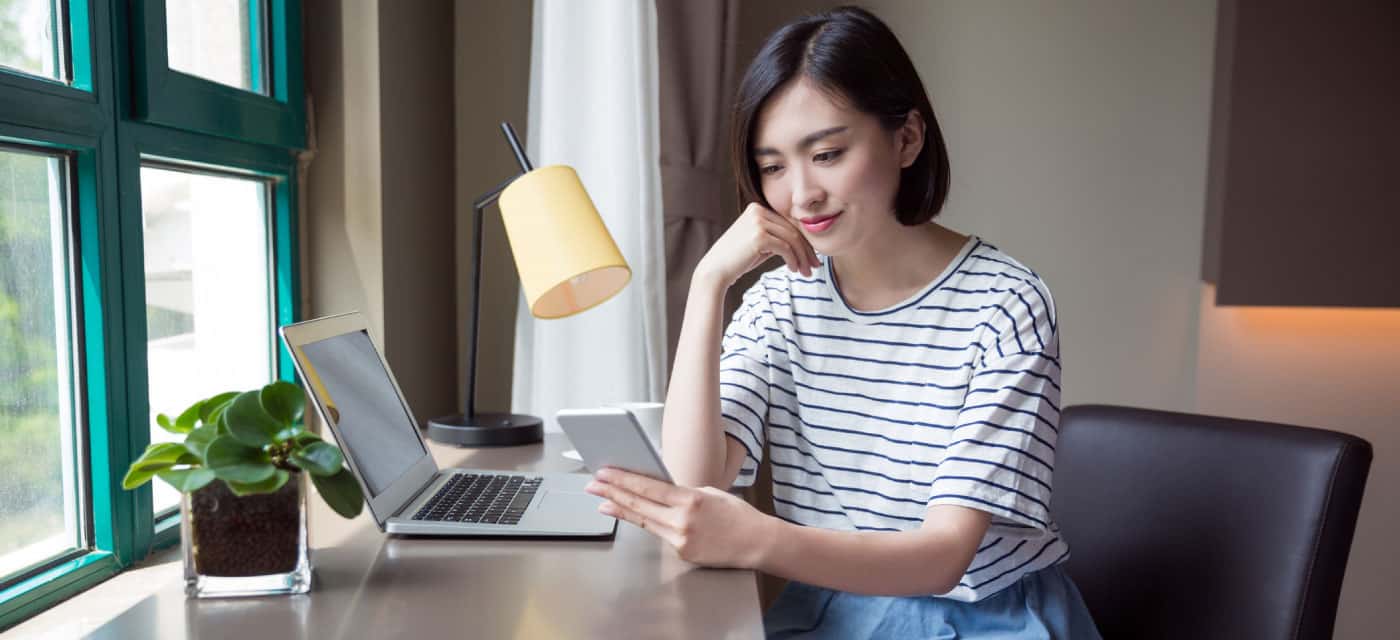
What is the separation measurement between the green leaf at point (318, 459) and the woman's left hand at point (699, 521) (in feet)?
0.88

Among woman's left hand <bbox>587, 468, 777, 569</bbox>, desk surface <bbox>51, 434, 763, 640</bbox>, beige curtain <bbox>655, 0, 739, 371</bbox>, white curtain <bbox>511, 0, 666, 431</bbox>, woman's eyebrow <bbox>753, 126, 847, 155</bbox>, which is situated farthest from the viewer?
beige curtain <bbox>655, 0, 739, 371</bbox>

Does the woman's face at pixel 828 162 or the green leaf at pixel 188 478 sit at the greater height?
the woman's face at pixel 828 162

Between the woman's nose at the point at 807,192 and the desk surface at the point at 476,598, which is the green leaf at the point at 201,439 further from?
the woman's nose at the point at 807,192

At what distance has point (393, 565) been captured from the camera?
938 mm

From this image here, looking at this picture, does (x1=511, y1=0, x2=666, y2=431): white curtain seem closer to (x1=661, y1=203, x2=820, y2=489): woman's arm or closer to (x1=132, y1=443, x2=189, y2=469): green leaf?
(x1=661, y1=203, x2=820, y2=489): woman's arm

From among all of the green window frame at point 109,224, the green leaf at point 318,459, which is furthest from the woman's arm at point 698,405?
the green window frame at point 109,224

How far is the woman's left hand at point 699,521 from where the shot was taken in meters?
0.94

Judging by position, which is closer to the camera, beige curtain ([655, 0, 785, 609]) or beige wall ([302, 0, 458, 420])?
beige wall ([302, 0, 458, 420])

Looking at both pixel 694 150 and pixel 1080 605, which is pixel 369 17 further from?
pixel 1080 605

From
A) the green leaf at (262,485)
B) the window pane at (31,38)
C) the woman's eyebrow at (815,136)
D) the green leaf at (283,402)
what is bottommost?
the green leaf at (262,485)

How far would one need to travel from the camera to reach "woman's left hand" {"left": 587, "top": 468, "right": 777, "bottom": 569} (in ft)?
3.08

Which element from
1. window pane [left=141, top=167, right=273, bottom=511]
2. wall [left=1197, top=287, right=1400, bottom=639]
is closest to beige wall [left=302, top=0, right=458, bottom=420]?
window pane [left=141, top=167, right=273, bottom=511]

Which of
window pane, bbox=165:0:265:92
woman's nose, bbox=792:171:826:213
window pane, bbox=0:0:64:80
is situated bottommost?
woman's nose, bbox=792:171:826:213

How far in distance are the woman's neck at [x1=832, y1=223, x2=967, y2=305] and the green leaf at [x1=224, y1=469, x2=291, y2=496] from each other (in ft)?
2.32
